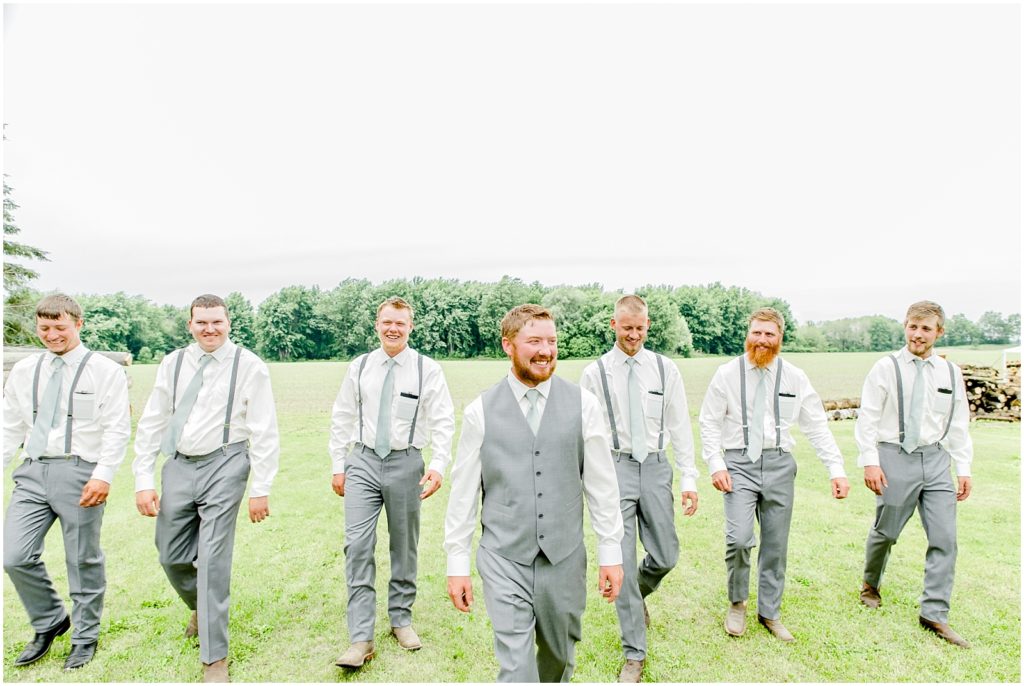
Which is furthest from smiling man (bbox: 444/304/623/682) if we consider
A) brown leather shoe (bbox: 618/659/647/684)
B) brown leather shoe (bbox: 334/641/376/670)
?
brown leather shoe (bbox: 334/641/376/670)

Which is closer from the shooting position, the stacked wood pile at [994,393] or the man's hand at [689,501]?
the man's hand at [689,501]

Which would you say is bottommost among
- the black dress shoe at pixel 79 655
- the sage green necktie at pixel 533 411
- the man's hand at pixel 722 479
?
the black dress shoe at pixel 79 655

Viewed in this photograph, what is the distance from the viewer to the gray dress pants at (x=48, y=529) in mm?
4332

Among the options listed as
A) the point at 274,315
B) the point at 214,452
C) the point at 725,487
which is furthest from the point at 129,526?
the point at 274,315

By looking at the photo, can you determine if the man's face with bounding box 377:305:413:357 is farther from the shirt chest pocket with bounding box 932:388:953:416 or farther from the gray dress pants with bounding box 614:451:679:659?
the shirt chest pocket with bounding box 932:388:953:416

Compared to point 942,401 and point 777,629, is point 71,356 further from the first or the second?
point 942,401

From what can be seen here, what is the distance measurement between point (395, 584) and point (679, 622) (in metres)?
2.38

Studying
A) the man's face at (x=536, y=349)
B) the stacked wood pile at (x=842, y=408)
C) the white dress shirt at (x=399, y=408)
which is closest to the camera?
the man's face at (x=536, y=349)

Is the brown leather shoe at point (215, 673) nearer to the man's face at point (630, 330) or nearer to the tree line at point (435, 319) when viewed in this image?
the man's face at point (630, 330)

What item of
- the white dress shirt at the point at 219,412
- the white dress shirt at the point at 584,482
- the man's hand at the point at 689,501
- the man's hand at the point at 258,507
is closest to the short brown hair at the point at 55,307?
the white dress shirt at the point at 219,412

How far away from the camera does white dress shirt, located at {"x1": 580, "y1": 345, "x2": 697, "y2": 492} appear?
15.0 ft

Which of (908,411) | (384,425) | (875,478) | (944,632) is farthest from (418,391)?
(944,632)

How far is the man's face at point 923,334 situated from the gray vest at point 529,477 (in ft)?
11.4

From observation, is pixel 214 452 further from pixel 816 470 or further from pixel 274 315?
pixel 274 315
